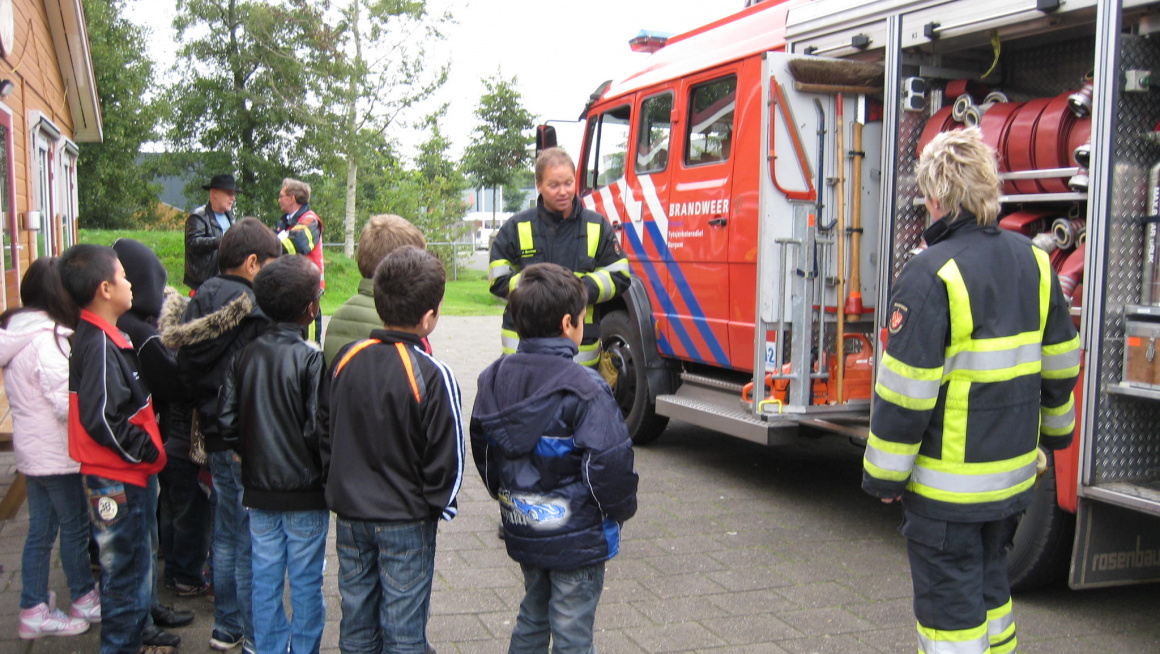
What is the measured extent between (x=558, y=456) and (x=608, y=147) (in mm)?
5352

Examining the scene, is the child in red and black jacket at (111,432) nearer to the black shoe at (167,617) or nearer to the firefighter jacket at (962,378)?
the black shoe at (167,617)

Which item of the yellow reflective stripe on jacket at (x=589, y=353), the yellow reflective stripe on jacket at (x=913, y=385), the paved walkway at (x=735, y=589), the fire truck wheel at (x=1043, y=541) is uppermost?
the yellow reflective stripe on jacket at (x=913, y=385)

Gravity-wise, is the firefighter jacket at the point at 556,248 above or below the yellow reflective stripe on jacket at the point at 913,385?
above

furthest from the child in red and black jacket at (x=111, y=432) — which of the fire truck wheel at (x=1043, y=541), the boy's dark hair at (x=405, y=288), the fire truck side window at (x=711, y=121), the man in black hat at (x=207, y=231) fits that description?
the fire truck side window at (x=711, y=121)

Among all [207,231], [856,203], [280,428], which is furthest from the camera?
[207,231]

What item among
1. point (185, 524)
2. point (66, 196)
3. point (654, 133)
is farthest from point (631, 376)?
point (66, 196)

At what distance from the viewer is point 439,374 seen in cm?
294

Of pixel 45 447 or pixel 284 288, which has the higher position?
pixel 284 288

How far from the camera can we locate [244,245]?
3.95 m

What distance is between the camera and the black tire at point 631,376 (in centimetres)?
723

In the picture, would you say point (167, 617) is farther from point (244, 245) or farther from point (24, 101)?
point (24, 101)

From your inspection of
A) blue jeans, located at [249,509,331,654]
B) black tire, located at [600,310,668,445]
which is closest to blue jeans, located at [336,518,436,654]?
blue jeans, located at [249,509,331,654]

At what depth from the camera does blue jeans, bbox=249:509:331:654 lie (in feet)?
10.7

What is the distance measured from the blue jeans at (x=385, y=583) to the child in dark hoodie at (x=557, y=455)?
11.6 inches
